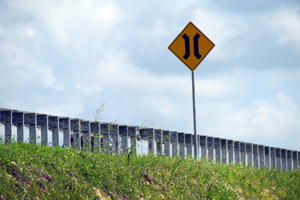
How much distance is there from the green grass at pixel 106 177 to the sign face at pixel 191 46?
2.99 metres

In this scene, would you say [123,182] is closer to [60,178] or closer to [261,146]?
[60,178]

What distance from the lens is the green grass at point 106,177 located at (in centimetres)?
629

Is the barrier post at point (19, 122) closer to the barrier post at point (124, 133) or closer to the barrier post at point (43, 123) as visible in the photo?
the barrier post at point (43, 123)

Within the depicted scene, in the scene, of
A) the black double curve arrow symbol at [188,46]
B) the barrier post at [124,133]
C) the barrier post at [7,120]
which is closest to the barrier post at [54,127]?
the barrier post at [7,120]

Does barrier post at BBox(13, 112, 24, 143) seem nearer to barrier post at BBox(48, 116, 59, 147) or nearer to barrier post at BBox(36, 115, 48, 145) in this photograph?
barrier post at BBox(36, 115, 48, 145)

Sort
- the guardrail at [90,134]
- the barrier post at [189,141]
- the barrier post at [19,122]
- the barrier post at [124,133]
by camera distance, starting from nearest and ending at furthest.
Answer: the guardrail at [90,134] → the barrier post at [19,122] → the barrier post at [124,133] → the barrier post at [189,141]

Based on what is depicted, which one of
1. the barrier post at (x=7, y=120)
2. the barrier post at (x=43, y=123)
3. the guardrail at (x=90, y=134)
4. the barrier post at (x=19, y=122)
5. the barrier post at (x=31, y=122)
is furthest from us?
the barrier post at (x=43, y=123)

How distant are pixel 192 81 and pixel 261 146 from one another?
1885 cm

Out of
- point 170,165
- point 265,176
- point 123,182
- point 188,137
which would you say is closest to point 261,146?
point 188,137

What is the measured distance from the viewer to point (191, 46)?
1134 centimetres

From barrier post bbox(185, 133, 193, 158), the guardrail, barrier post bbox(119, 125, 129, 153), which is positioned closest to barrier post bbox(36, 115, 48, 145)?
the guardrail

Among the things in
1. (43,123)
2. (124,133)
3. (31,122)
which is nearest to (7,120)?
(31,122)

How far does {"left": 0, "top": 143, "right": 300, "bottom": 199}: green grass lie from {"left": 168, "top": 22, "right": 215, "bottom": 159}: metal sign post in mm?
2993

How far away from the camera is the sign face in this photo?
1123cm
